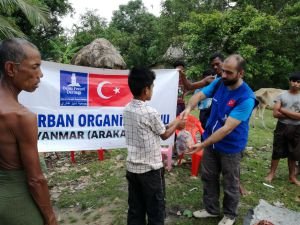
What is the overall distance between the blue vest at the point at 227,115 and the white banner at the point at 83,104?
4.75ft

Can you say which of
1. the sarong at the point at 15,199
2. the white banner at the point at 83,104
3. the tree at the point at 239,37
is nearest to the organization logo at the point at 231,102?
the white banner at the point at 83,104

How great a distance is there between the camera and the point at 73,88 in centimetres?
468

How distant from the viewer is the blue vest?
3508mm

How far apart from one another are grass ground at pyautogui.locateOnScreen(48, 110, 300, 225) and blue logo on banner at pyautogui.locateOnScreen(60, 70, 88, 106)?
1309mm

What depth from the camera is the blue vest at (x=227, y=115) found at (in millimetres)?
3508

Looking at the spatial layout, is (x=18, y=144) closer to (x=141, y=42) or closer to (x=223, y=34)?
(x=223, y=34)

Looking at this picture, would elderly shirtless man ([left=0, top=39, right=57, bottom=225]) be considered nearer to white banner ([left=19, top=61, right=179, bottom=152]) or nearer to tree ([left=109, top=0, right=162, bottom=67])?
white banner ([left=19, top=61, right=179, bottom=152])

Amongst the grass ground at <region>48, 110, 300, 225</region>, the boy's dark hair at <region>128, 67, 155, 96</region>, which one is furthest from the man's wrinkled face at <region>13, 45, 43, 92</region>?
the grass ground at <region>48, 110, 300, 225</region>

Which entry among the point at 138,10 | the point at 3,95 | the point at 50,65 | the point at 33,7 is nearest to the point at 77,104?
the point at 50,65

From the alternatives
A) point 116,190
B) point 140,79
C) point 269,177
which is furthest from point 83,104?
point 269,177

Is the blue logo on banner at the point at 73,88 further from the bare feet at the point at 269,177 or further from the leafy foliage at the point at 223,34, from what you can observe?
the leafy foliage at the point at 223,34

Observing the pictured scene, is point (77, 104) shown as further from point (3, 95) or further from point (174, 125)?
point (3, 95)

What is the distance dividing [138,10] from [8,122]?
37.3 m

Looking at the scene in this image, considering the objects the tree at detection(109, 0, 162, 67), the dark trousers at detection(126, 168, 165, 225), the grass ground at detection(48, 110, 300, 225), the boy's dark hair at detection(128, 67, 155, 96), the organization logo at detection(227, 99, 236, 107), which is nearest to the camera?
the boy's dark hair at detection(128, 67, 155, 96)
